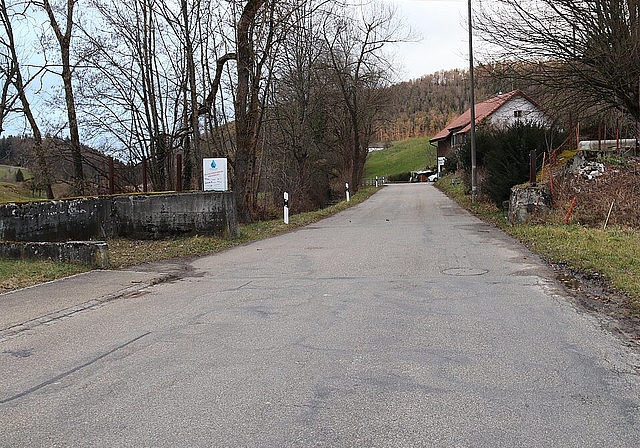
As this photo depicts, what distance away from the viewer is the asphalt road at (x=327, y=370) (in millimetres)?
4246

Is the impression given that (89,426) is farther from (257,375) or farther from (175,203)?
(175,203)

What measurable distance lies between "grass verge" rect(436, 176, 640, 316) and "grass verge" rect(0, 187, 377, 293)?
739cm

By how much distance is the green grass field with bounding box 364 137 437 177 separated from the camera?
11069 centimetres

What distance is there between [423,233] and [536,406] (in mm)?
13529

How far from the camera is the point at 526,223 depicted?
1872 centimetres

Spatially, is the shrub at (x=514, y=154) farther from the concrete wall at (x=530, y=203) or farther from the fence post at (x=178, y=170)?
the fence post at (x=178, y=170)

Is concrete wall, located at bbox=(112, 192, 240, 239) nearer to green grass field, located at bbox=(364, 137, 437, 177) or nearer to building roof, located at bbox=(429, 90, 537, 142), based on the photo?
building roof, located at bbox=(429, 90, 537, 142)

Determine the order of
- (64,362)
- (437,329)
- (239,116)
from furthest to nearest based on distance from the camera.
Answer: (239,116) → (437,329) → (64,362)

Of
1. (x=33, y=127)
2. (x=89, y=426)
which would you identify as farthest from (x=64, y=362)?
(x=33, y=127)

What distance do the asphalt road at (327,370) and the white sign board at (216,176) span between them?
772 cm

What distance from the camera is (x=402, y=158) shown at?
117875mm

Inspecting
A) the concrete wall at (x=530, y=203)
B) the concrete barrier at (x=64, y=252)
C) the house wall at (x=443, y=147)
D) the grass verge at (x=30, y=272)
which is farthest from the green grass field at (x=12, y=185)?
the house wall at (x=443, y=147)

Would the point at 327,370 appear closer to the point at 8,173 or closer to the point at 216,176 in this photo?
the point at 216,176

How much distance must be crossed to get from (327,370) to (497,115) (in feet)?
203
